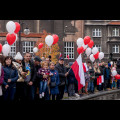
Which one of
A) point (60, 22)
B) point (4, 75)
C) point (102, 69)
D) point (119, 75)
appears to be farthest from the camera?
point (60, 22)

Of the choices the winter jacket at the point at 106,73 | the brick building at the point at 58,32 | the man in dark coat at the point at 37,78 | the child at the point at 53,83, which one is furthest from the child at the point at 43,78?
the brick building at the point at 58,32

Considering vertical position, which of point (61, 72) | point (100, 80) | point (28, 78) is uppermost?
point (61, 72)

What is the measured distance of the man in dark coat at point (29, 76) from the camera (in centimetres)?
850

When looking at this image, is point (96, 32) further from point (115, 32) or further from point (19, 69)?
point (19, 69)

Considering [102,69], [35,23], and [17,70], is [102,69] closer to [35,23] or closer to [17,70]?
[17,70]

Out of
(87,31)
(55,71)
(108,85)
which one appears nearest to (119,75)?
(108,85)

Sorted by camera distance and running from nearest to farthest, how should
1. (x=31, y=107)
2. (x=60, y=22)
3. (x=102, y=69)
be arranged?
(x=31, y=107) < (x=102, y=69) < (x=60, y=22)

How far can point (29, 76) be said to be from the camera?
8609mm

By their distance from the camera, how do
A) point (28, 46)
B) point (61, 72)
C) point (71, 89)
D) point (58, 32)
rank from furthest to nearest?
point (28, 46), point (58, 32), point (71, 89), point (61, 72)

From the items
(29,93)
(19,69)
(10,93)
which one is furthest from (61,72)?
(10,93)

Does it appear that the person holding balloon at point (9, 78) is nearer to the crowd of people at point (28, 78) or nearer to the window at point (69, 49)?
the crowd of people at point (28, 78)

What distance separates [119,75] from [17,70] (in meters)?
9.82

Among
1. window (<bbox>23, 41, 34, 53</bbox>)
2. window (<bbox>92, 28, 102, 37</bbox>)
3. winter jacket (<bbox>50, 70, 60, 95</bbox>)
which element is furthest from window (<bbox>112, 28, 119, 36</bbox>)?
winter jacket (<bbox>50, 70, 60, 95</bbox>)

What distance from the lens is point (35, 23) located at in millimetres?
46969
